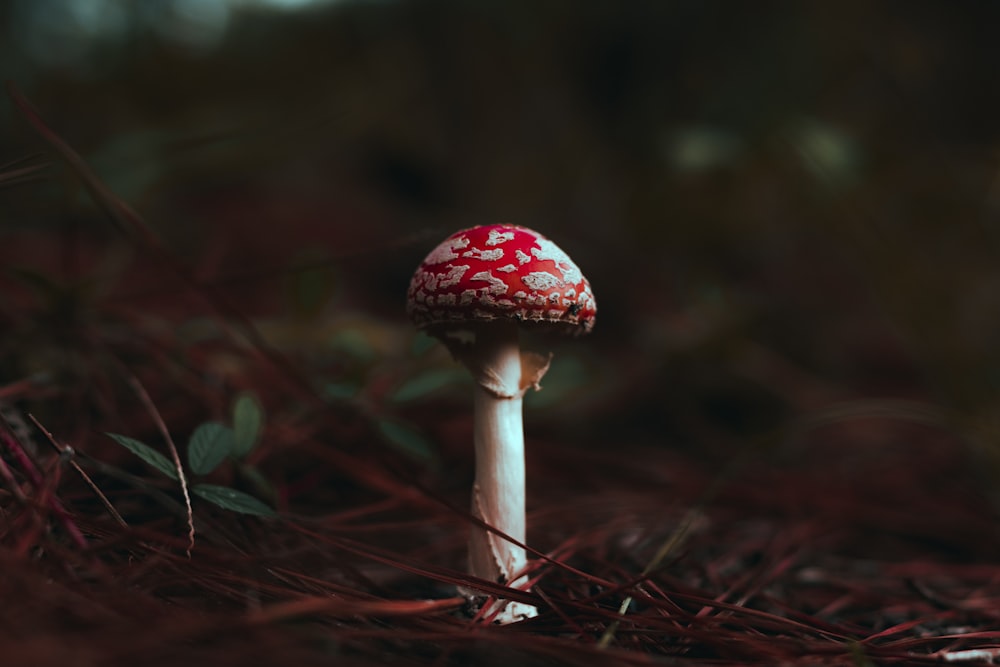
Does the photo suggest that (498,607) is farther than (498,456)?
No

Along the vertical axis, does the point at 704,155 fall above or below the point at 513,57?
below

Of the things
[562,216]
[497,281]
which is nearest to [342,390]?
[497,281]

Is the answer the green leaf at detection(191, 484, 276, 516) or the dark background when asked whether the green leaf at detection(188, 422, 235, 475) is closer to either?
the green leaf at detection(191, 484, 276, 516)

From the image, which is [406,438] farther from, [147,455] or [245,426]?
[147,455]

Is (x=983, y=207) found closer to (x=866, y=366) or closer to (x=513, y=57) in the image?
(x=866, y=366)

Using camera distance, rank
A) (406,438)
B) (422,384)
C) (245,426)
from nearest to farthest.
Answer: (245,426) < (406,438) < (422,384)

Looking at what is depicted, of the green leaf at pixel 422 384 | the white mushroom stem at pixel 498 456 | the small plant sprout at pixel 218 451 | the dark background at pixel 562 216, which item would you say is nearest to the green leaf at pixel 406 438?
the dark background at pixel 562 216

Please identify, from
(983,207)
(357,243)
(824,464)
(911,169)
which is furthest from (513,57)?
(824,464)
